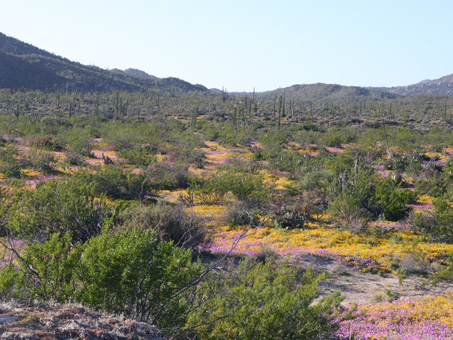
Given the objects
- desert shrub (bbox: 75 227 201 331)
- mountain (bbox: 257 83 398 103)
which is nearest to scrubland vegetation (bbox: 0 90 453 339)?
desert shrub (bbox: 75 227 201 331)

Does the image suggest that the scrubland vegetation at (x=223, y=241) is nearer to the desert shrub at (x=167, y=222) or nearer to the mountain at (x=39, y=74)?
the desert shrub at (x=167, y=222)

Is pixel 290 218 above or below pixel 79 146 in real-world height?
below

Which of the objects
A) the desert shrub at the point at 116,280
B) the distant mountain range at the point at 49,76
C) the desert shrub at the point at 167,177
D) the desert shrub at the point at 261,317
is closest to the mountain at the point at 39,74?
the distant mountain range at the point at 49,76

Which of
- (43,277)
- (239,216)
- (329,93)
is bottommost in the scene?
(239,216)

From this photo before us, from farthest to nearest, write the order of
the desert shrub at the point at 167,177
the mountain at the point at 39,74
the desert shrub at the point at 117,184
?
the mountain at the point at 39,74 < the desert shrub at the point at 167,177 < the desert shrub at the point at 117,184

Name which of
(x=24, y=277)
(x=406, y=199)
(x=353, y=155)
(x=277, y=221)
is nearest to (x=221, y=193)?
(x=277, y=221)

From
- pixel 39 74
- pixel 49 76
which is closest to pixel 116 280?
pixel 49 76

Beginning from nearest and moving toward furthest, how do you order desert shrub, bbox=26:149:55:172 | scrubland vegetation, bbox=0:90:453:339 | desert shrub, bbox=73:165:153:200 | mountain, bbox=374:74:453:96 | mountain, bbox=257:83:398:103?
scrubland vegetation, bbox=0:90:453:339
desert shrub, bbox=73:165:153:200
desert shrub, bbox=26:149:55:172
mountain, bbox=257:83:398:103
mountain, bbox=374:74:453:96

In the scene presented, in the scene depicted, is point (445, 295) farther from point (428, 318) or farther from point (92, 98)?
point (92, 98)

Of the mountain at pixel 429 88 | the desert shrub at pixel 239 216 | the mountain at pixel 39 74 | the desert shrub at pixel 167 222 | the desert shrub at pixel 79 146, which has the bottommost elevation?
the desert shrub at pixel 239 216

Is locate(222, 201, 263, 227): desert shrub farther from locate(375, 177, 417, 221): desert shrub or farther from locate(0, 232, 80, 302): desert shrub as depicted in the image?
locate(0, 232, 80, 302): desert shrub

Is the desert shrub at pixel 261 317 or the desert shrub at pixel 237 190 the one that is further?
the desert shrub at pixel 237 190

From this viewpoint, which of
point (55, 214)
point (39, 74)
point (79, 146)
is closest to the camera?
point (55, 214)

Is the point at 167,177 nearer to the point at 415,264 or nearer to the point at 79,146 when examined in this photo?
the point at 79,146
